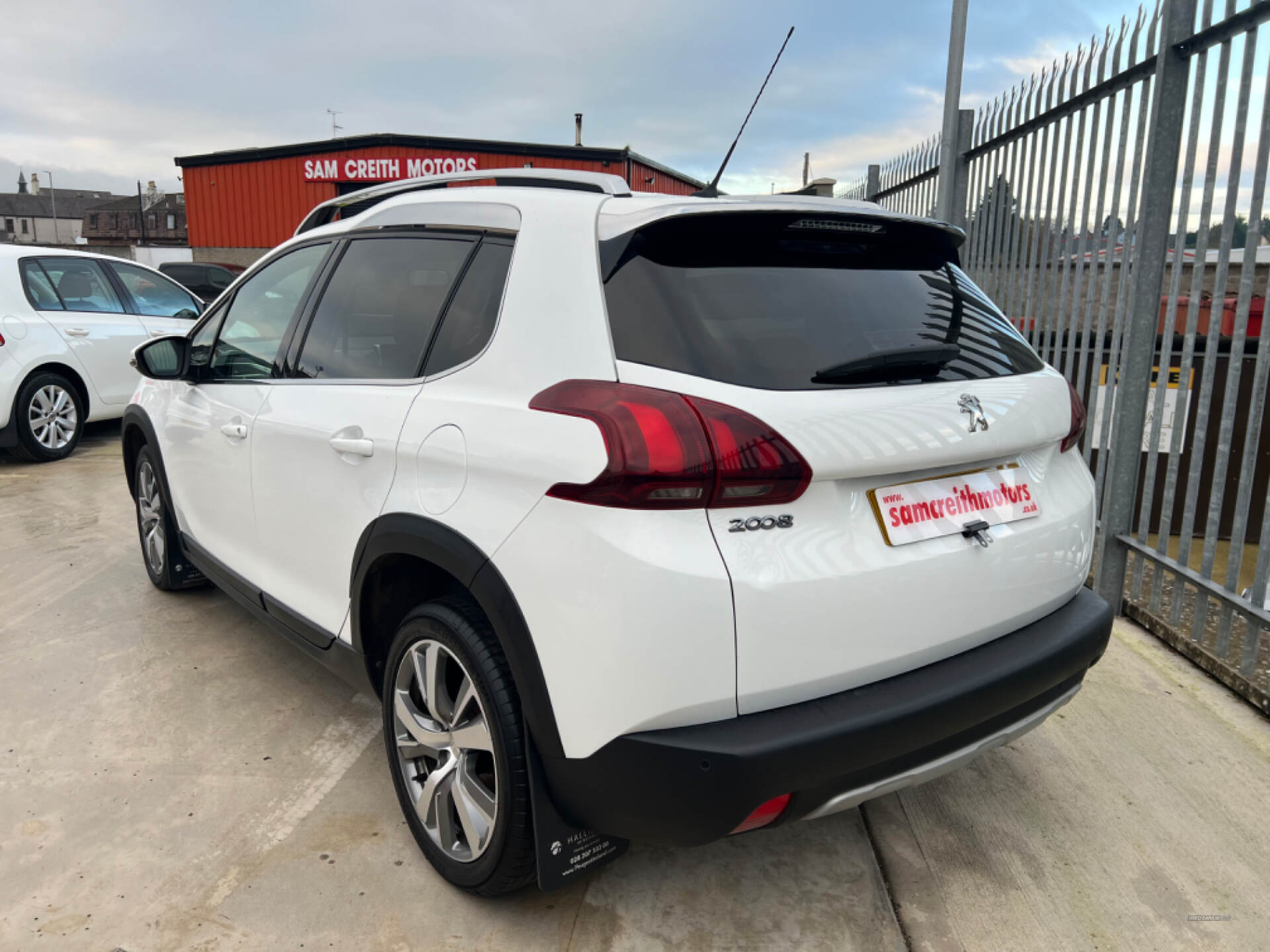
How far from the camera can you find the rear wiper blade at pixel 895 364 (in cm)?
185

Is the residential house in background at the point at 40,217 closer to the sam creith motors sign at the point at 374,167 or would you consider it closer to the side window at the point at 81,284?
the sam creith motors sign at the point at 374,167

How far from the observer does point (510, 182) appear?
8.38 feet

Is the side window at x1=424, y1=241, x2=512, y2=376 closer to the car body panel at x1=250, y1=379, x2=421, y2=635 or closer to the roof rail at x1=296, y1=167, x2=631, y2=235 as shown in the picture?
the car body panel at x1=250, y1=379, x2=421, y2=635

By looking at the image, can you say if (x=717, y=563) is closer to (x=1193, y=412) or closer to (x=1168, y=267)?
(x=1168, y=267)

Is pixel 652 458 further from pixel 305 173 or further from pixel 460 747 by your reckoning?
pixel 305 173

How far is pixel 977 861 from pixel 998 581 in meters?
0.88

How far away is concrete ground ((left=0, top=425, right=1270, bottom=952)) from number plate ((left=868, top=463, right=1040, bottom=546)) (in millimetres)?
999

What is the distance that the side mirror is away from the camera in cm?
350

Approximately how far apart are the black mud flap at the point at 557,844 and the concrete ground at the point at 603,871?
0.83 ft

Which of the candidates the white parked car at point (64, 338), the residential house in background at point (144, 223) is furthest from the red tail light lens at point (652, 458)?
the residential house in background at point (144, 223)

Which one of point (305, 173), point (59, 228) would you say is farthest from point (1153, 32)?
point (59, 228)

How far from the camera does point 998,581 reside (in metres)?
1.98

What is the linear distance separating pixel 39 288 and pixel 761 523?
7963 millimetres

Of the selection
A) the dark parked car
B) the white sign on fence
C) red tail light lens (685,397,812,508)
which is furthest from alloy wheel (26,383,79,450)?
the white sign on fence
